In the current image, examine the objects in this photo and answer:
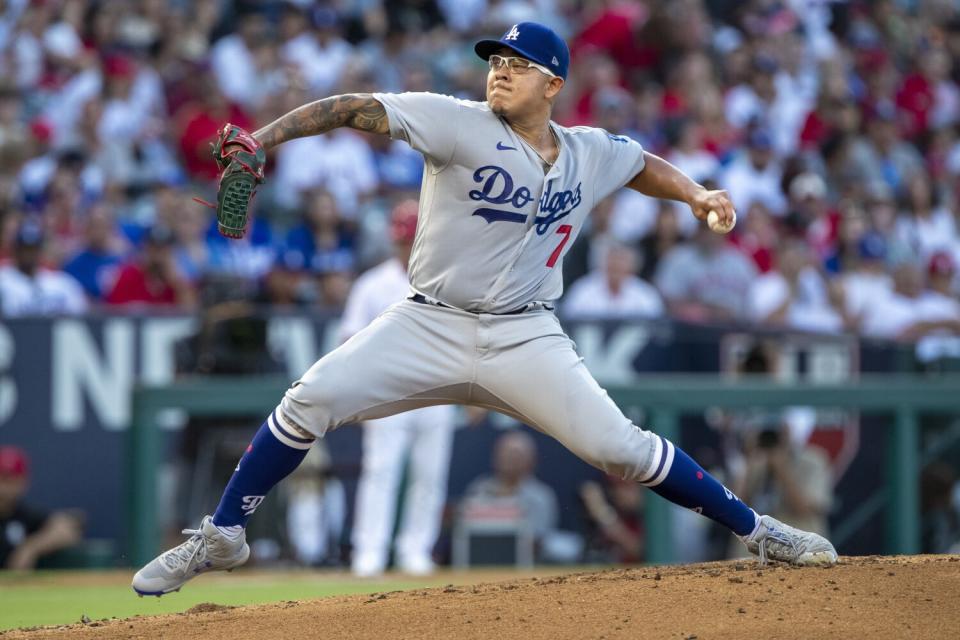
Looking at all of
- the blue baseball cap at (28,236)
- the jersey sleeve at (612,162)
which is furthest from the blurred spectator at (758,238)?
the jersey sleeve at (612,162)

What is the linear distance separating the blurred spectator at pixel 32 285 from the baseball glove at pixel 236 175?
5.58 metres

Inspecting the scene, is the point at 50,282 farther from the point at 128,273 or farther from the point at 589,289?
the point at 589,289

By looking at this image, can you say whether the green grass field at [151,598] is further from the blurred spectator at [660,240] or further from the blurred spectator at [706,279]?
the blurred spectator at [660,240]

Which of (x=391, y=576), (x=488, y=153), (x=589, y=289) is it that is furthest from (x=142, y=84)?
(x=488, y=153)

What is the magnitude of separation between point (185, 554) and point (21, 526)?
443 cm

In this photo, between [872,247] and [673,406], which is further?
[872,247]

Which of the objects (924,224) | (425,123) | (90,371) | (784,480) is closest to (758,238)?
(924,224)

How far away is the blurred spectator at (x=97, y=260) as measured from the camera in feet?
34.6

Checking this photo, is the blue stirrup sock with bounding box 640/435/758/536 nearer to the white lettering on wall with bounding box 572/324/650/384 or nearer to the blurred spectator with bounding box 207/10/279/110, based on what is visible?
the white lettering on wall with bounding box 572/324/650/384

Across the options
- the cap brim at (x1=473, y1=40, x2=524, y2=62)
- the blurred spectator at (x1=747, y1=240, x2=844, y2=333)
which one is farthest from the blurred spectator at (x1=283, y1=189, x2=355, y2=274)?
the cap brim at (x1=473, y1=40, x2=524, y2=62)

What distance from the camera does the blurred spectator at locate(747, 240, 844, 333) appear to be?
11.6 m

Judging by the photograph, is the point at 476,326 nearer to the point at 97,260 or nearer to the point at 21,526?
the point at 21,526

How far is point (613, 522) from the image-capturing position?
10.1 meters

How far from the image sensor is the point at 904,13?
17.2m
